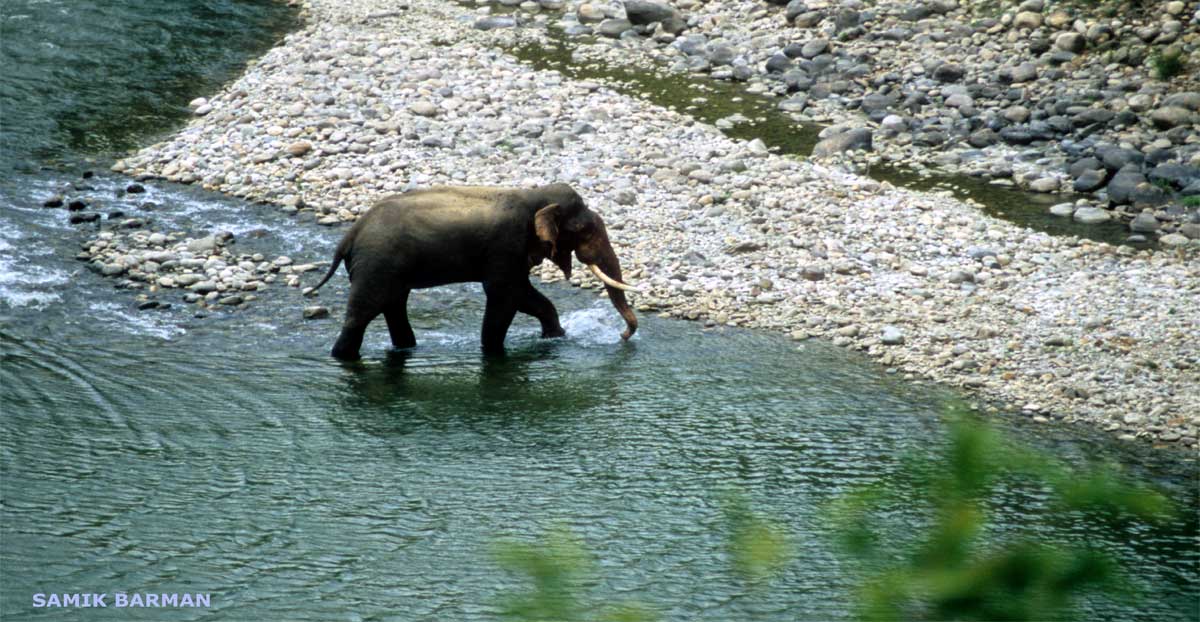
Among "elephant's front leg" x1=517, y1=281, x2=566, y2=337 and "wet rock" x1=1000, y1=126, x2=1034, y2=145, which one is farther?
"wet rock" x1=1000, y1=126, x2=1034, y2=145

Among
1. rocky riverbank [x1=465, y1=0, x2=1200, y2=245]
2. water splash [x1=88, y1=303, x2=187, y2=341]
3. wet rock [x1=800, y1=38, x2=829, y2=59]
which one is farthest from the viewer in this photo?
wet rock [x1=800, y1=38, x2=829, y2=59]

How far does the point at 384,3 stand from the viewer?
22.6m

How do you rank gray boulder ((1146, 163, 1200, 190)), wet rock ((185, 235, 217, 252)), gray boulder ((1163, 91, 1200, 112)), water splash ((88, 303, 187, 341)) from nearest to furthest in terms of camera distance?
water splash ((88, 303, 187, 341)) → wet rock ((185, 235, 217, 252)) → gray boulder ((1146, 163, 1200, 190)) → gray boulder ((1163, 91, 1200, 112))

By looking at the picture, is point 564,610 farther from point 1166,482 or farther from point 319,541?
point 1166,482

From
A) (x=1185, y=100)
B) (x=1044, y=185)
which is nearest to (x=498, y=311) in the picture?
(x=1044, y=185)

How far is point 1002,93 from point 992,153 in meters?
1.70

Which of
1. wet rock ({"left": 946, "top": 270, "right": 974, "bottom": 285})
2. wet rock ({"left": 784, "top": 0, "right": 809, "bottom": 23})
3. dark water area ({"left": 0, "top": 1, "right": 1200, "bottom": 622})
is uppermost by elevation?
wet rock ({"left": 784, "top": 0, "right": 809, "bottom": 23})

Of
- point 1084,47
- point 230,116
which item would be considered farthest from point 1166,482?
point 230,116

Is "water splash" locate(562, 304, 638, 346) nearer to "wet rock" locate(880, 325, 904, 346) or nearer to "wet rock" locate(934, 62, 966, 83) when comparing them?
"wet rock" locate(880, 325, 904, 346)

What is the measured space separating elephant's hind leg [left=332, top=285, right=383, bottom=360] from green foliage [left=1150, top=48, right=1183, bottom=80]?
11.2 m

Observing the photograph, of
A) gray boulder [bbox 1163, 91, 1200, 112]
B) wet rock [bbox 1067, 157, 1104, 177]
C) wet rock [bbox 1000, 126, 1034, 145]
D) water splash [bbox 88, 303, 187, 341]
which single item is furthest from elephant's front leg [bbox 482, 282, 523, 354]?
gray boulder [bbox 1163, 91, 1200, 112]

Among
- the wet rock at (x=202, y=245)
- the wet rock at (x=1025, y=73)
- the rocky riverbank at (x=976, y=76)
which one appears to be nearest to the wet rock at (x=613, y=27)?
the rocky riverbank at (x=976, y=76)

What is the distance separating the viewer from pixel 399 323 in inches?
447

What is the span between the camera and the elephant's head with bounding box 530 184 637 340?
1135cm
